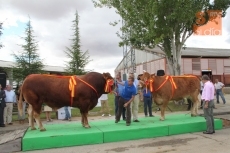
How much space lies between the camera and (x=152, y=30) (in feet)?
46.9

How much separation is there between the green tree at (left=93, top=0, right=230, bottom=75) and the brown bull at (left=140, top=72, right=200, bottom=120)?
17.1ft

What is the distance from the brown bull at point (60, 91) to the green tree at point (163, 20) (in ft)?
25.1

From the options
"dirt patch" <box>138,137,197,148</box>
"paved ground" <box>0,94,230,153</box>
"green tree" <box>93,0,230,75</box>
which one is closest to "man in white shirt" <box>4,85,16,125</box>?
"paved ground" <box>0,94,230,153</box>

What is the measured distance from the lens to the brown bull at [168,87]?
886cm

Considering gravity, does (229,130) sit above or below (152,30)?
below

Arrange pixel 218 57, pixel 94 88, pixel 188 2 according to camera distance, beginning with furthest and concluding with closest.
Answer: pixel 218 57, pixel 188 2, pixel 94 88

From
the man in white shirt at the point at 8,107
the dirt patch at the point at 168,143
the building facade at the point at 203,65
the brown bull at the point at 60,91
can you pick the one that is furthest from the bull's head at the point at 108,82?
the building facade at the point at 203,65

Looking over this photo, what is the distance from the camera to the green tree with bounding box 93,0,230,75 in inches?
556

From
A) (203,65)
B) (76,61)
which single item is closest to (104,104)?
(76,61)

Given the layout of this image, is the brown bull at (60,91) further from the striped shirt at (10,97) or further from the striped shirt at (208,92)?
the striped shirt at (10,97)

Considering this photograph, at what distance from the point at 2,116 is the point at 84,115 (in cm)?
494

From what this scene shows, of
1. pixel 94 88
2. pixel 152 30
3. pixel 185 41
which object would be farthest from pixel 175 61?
pixel 94 88

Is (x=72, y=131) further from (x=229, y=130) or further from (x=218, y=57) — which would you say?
(x=218, y=57)

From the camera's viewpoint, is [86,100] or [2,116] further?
[2,116]
